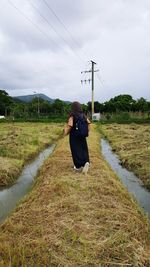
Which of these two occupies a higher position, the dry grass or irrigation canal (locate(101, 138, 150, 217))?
the dry grass

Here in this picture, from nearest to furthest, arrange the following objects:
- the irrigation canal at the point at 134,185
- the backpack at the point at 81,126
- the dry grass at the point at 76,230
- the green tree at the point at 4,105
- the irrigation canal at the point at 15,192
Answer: the dry grass at the point at 76,230, the irrigation canal at the point at 15,192, the irrigation canal at the point at 134,185, the backpack at the point at 81,126, the green tree at the point at 4,105

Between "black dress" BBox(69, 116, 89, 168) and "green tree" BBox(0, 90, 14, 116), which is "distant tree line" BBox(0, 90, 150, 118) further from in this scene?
"black dress" BBox(69, 116, 89, 168)

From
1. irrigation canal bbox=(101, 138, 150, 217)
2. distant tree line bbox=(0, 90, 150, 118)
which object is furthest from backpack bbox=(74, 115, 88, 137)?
distant tree line bbox=(0, 90, 150, 118)

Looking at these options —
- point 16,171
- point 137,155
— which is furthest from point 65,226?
point 137,155

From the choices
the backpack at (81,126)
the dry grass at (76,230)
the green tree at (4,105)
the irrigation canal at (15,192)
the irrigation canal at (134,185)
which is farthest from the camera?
the green tree at (4,105)

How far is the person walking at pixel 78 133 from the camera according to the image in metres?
7.89

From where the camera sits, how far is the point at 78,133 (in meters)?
7.91

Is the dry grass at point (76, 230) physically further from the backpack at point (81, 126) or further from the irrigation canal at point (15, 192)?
the backpack at point (81, 126)

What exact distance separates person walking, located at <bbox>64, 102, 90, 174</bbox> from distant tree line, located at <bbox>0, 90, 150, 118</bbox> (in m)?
49.9

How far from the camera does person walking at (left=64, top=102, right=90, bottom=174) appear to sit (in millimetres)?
7891

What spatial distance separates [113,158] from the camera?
13586mm

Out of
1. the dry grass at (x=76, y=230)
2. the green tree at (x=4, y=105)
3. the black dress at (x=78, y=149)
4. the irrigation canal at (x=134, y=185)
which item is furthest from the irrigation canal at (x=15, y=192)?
the green tree at (x=4, y=105)

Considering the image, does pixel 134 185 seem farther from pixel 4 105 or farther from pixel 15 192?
pixel 4 105

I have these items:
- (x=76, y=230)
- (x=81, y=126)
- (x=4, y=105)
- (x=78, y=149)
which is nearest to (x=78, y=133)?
(x=81, y=126)
